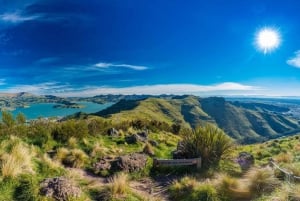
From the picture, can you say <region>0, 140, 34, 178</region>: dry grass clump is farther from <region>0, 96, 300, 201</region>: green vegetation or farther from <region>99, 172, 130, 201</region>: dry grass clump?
<region>99, 172, 130, 201</region>: dry grass clump

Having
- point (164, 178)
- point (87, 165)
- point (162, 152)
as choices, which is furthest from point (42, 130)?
point (164, 178)

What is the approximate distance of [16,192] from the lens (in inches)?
253

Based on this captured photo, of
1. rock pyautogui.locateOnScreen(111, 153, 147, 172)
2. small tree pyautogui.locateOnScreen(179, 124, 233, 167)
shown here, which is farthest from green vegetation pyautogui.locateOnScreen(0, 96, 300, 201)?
rock pyautogui.locateOnScreen(111, 153, 147, 172)

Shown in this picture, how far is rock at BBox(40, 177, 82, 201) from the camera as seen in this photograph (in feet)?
20.8

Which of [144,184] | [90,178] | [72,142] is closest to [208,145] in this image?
[144,184]

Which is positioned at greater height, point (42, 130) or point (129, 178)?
point (42, 130)

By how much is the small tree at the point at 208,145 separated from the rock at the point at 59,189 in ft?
17.6

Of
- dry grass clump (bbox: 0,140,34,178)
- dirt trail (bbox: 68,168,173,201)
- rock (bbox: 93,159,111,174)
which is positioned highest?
dry grass clump (bbox: 0,140,34,178)

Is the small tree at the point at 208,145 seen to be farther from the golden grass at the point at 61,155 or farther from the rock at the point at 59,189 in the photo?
the rock at the point at 59,189

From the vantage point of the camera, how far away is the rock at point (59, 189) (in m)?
6.34

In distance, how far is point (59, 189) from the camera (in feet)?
21.2

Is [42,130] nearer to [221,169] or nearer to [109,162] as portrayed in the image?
[109,162]

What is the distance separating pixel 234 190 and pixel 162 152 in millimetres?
7087

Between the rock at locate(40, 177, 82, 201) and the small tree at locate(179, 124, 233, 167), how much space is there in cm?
536
